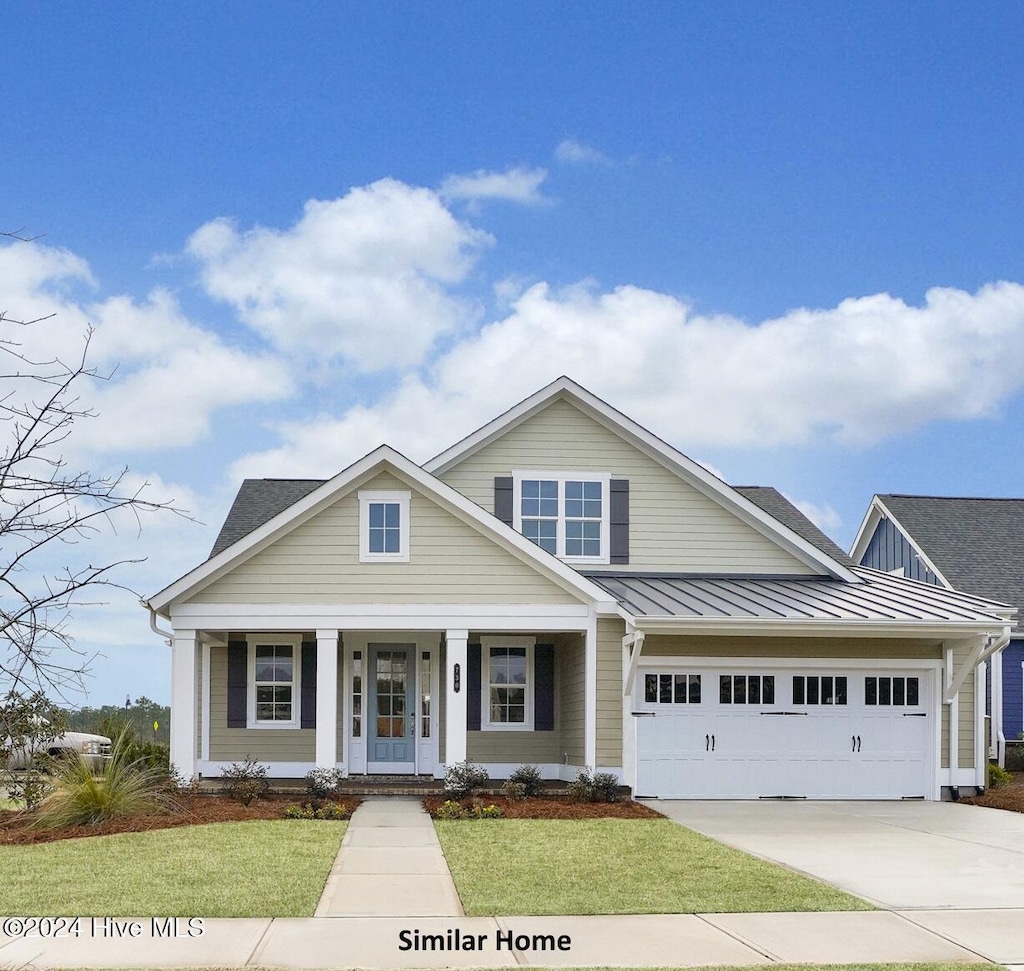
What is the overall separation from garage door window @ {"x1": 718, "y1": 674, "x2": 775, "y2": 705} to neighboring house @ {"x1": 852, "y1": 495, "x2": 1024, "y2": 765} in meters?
9.80

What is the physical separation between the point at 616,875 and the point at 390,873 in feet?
6.92

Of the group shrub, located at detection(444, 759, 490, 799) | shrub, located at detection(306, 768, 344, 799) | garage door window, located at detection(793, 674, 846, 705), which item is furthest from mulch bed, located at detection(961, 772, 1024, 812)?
shrub, located at detection(306, 768, 344, 799)

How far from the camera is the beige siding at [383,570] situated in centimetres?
1977

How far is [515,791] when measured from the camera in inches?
742

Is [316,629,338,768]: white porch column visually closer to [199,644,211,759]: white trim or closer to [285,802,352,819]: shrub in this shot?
[285,802,352,819]: shrub

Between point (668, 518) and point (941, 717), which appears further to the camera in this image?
point (668, 518)

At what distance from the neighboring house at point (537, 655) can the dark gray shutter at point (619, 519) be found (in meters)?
0.07

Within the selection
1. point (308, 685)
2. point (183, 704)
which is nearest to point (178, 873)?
point (183, 704)

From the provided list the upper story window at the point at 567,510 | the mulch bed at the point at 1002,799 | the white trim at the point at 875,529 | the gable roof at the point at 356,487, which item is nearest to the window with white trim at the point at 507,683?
the upper story window at the point at 567,510

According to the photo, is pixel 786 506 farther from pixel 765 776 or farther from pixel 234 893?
pixel 234 893

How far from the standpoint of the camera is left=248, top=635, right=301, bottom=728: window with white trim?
871 inches

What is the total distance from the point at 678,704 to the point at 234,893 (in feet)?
33.8

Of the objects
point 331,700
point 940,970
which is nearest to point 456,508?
point 331,700

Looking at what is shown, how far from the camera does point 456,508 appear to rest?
19812mm
